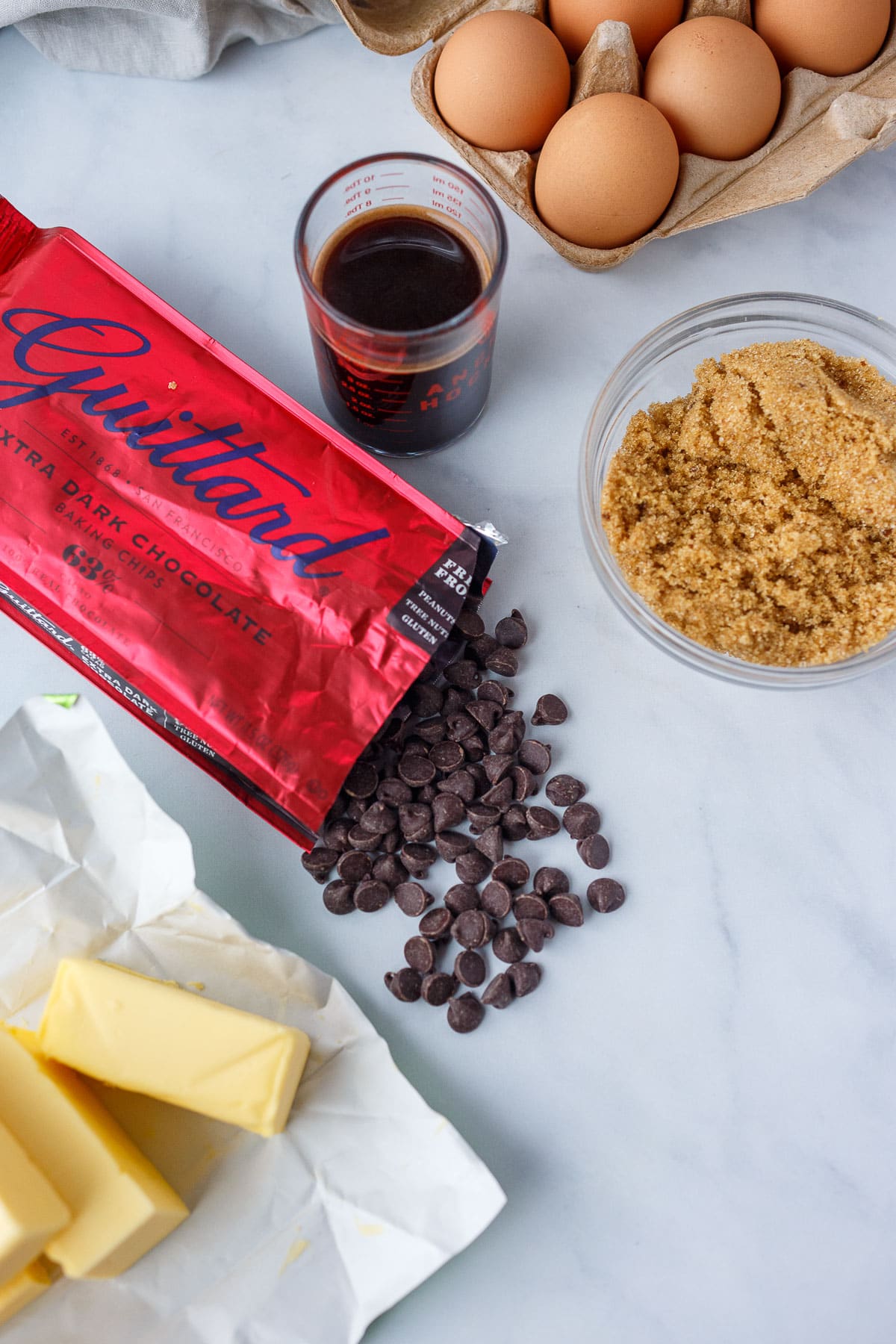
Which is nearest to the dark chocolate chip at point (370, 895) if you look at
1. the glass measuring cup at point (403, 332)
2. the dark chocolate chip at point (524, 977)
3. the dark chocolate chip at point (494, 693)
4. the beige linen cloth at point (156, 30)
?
the dark chocolate chip at point (524, 977)

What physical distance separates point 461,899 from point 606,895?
8.0 inches

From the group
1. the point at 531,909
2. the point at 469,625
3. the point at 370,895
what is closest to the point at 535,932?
the point at 531,909

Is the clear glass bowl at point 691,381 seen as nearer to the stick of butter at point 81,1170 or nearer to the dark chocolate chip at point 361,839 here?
the dark chocolate chip at point 361,839

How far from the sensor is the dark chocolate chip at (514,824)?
141 centimetres

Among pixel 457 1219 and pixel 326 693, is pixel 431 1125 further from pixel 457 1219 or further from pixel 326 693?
pixel 326 693

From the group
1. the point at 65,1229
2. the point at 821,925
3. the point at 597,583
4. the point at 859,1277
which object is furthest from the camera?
the point at 597,583

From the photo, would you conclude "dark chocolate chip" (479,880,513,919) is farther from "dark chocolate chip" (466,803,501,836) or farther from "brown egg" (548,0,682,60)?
"brown egg" (548,0,682,60)

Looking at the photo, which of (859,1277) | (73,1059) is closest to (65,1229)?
(73,1059)

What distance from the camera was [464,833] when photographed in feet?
4.74

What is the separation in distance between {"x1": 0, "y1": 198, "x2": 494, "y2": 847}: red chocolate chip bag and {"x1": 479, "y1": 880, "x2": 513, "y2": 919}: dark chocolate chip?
27cm

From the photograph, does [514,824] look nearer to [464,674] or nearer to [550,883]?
[550,883]

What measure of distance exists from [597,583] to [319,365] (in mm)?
529

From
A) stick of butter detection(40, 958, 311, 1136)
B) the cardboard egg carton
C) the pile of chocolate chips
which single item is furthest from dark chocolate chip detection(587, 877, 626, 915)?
the cardboard egg carton

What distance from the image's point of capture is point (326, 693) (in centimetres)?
134
